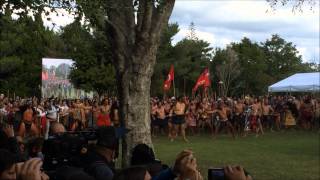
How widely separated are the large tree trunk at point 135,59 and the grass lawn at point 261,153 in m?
2.70

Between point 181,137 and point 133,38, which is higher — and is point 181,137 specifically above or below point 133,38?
below

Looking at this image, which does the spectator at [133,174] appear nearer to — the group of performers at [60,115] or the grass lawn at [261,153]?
the grass lawn at [261,153]

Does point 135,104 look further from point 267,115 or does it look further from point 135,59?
point 267,115

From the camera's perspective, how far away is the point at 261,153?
18516 mm

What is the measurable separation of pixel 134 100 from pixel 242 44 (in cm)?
7167

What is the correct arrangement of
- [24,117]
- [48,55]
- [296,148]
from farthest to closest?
[48,55]
[24,117]
[296,148]

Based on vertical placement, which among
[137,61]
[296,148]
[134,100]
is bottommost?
[296,148]

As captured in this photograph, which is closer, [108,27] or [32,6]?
[32,6]

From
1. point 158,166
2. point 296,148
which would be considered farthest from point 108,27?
point 296,148

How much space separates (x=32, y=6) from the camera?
767 centimetres

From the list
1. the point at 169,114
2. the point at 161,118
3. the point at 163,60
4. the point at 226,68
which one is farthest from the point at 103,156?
the point at 226,68

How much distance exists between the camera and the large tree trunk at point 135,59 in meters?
11.2

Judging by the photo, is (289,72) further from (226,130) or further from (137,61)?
(137,61)

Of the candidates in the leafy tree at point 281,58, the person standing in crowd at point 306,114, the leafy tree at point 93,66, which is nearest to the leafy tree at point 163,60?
the leafy tree at point 93,66
